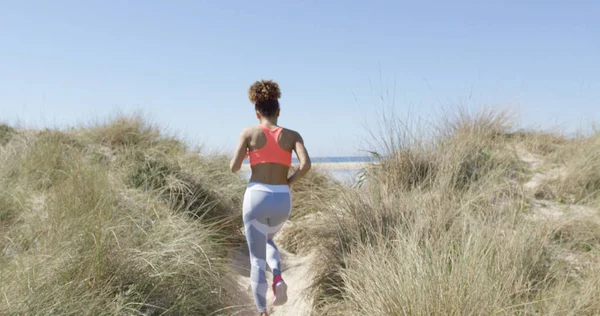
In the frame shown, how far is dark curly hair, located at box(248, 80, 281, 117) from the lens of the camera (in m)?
4.28

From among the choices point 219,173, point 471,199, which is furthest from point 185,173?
point 471,199

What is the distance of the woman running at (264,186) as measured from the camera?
413 centimetres

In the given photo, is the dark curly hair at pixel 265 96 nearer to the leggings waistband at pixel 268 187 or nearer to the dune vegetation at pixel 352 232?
the leggings waistband at pixel 268 187

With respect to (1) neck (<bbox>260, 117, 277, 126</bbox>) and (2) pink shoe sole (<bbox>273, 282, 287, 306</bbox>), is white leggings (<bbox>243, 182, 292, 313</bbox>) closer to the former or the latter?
(2) pink shoe sole (<bbox>273, 282, 287, 306</bbox>)

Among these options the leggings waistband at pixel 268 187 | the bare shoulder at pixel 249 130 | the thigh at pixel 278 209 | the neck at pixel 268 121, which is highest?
the neck at pixel 268 121

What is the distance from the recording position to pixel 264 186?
4.14 m

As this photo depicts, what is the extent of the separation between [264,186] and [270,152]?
1.05ft

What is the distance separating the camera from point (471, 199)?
5.39 metres

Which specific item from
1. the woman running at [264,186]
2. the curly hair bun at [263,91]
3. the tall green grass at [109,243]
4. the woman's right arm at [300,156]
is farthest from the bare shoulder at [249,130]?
the tall green grass at [109,243]

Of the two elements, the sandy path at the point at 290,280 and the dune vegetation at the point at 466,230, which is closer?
the dune vegetation at the point at 466,230

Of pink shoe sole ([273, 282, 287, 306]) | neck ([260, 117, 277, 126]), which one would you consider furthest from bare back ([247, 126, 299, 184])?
pink shoe sole ([273, 282, 287, 306])

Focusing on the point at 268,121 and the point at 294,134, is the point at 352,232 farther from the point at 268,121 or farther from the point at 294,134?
the point at 268,121

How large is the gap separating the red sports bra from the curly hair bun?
0.28 meters

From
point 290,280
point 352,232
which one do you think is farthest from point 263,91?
point 290,280
